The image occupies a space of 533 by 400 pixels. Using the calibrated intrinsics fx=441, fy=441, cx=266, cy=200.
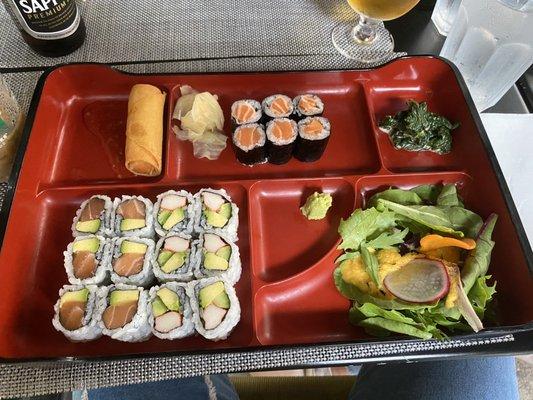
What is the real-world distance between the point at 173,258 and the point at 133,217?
7.2 inches

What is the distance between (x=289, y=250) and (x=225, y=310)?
0.30m

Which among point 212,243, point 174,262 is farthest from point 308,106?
point 174,262

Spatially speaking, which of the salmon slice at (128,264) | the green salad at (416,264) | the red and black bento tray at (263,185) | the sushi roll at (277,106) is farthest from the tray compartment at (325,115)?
the salmon slice at (128,264)

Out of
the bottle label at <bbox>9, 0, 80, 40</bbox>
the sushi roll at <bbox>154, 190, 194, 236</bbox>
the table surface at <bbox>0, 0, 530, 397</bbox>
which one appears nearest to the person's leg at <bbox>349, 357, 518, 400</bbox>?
the sushi roll at <bbox>154, 190, 194, 236</bbox>

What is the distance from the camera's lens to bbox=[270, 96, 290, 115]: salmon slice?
1.47 metres

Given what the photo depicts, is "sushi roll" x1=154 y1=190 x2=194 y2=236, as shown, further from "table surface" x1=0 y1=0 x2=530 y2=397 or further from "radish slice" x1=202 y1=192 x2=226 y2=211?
"table surface" x1=0 y1=0 x2=530 y2=397

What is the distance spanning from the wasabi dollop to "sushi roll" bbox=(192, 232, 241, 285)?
0.26m

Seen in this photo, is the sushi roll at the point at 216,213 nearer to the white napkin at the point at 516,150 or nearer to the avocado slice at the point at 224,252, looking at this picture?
the avocado slice at the point at 224,252

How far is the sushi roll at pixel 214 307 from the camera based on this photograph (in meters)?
Answer: 1.13

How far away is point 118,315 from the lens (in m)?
1.13

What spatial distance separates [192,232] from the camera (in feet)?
4.29

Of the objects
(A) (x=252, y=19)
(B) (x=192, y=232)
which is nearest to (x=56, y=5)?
(A) (x=252, y=19)

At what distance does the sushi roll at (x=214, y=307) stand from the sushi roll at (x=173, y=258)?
0.05 meters

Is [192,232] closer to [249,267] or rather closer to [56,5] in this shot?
[249,267]
